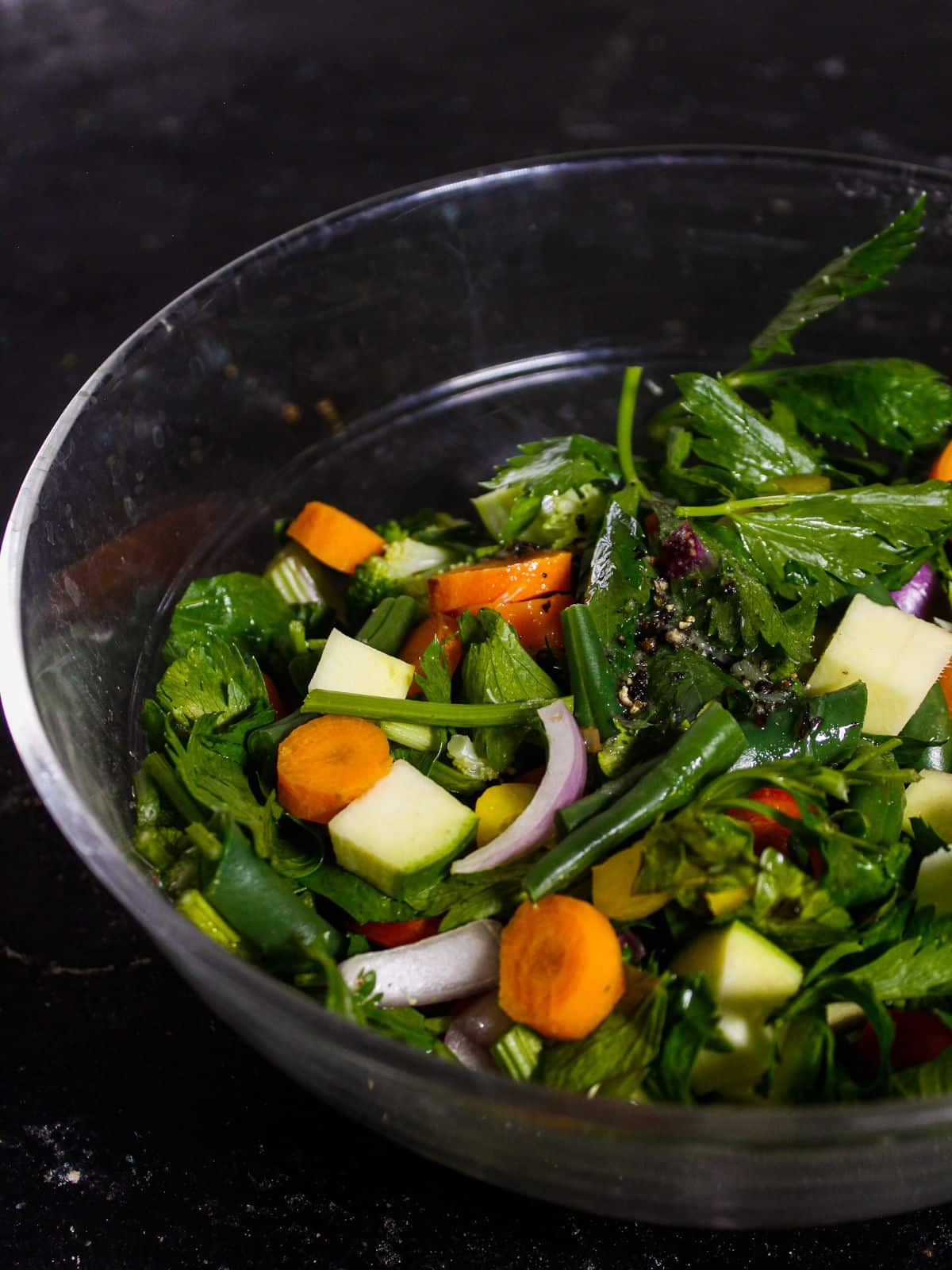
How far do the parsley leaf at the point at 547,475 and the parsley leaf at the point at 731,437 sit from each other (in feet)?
0.51

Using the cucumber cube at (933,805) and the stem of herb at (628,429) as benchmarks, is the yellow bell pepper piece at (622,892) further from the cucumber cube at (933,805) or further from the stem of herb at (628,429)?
the stem of herb at (628,429)

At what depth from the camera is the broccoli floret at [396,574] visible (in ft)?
7.30

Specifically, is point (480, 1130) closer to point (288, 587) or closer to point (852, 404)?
point (288, 587)

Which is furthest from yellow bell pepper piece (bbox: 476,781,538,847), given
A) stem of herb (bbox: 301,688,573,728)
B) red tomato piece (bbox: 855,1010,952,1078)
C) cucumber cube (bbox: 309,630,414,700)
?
red tomato piece (bbox: 855,1010,952,1078)

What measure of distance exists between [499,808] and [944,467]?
1093 millimetres

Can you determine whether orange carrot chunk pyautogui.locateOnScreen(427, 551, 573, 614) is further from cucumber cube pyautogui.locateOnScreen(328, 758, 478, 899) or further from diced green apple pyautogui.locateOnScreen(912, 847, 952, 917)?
diced green apple pyautogui.locateOnScreen(912, 847, 952, 917)

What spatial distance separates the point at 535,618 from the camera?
2.04m

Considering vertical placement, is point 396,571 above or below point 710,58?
below

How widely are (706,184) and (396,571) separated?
1098mm

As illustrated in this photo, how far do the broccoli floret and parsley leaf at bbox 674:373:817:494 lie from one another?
503mm

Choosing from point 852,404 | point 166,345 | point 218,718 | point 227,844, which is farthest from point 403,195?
point 227,844

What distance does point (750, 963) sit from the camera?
152cm

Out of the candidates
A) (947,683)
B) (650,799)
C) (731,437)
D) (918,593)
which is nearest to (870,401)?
(731,437)

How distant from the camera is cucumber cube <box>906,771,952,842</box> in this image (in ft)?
5.95
